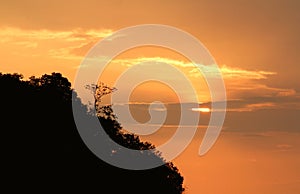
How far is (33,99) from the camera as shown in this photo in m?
88.0

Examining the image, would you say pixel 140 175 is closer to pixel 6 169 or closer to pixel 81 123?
pixel 81 123

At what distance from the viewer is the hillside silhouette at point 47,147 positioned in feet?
274

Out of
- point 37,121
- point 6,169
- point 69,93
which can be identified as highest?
point 69,93

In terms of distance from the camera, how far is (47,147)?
86938 mm

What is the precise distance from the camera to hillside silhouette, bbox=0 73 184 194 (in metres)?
83.4

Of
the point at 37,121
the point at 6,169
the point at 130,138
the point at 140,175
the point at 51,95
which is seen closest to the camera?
the point at 6,169

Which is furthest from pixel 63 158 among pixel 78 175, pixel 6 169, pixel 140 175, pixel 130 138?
pixel 130 138

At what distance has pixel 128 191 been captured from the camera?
94062mm

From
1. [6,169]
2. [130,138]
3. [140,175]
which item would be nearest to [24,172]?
[6,169]

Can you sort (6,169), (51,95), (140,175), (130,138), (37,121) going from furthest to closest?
1. (130,138)
2. (140,175)
3. (51,95)
4. (37,121)
5. (6,169)

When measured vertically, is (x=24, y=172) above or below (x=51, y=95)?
below

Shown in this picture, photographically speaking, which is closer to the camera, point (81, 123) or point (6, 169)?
point (6, 169)

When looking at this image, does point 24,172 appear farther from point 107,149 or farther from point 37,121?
point 107,149

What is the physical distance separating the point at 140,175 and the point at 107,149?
614 cm
